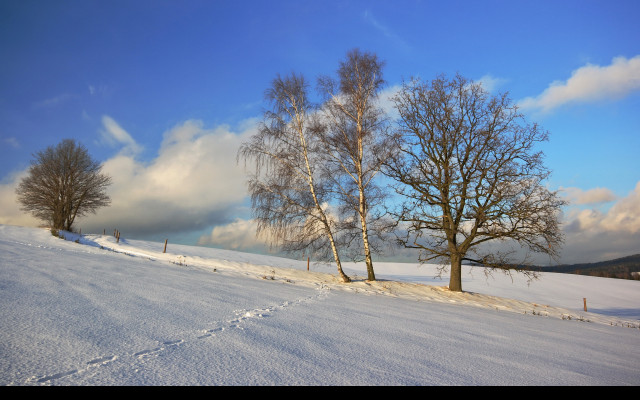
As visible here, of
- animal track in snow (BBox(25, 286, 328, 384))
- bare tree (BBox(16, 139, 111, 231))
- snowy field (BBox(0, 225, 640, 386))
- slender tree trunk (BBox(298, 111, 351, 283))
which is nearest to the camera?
animal track in snow (BBox(25, 286, 328, 384))

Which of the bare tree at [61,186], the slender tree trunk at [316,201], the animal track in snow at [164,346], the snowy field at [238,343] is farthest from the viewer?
the bare tree at [61,186]

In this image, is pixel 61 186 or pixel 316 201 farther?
pixel 61 186

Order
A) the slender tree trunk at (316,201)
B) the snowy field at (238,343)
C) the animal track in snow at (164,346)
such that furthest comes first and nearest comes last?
the slender tree trunk at (316,201)
the snowy field at (238,343)
the animal track in snow at (164,346)

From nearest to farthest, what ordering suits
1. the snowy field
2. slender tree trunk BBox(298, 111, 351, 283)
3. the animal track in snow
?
the animal track in snow, the snowy field, slender tree trunk BBox(298, 111, 351, 283)

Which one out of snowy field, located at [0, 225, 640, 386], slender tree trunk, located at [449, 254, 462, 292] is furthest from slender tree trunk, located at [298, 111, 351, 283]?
snowy field, located at [0, 225, 640, 386]

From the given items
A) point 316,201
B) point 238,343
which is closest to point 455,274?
point 316,201

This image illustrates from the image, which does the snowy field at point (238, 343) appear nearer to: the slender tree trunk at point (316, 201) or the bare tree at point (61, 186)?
the slender tree trunk at point (316, 201)

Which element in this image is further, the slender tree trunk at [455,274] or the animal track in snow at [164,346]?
the slender tree trunk at [455,274]

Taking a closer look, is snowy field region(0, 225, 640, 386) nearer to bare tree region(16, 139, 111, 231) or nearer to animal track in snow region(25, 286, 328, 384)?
animal track in snow region(25, 286, 328, 384)

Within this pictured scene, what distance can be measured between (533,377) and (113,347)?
443cm

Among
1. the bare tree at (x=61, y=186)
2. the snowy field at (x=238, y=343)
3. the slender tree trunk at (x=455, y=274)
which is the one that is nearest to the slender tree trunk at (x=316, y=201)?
the slender tree trunk at (x=455, y=274)

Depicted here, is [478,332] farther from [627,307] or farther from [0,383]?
[627,307]

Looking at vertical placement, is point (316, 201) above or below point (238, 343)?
above

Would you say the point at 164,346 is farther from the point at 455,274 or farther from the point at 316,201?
the point at 455,274
